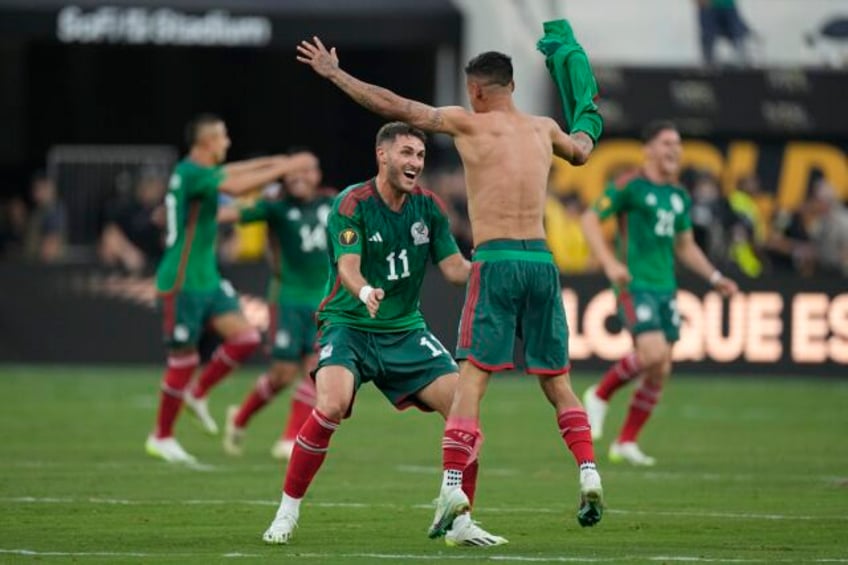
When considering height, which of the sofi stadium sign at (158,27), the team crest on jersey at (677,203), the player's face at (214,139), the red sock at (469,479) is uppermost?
the sofi stadium sign at (158,27)

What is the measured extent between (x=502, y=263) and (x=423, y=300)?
49.0ft

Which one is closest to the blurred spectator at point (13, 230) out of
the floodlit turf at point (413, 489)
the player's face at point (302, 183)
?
the floodlit turf at point (413, 489)

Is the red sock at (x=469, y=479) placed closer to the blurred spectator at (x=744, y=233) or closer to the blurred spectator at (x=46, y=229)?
the blurred spectator at (x=744, y=233)

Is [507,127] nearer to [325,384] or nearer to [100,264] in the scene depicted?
[325,384]

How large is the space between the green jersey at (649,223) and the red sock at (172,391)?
12.3ft

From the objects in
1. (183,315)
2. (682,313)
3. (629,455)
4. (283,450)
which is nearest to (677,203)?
(629,455)

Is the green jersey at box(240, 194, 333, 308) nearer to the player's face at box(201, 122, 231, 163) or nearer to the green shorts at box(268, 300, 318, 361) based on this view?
the green shorts at box(268, 300, 318, 361)

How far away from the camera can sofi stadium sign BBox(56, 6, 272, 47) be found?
3102cm

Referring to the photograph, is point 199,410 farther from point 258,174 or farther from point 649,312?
point 649,312

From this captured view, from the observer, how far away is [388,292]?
11.9m

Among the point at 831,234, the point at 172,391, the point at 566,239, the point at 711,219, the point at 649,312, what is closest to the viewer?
the point at 172,391

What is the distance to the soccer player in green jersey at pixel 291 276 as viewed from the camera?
17.8 metres

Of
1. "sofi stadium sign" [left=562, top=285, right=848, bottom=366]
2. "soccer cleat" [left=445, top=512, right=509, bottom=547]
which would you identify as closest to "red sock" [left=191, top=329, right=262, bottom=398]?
"soccer cleat" [left=445, top=512, right=509, bottom=547]

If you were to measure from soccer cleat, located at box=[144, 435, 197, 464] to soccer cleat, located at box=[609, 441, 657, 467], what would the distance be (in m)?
3.47
